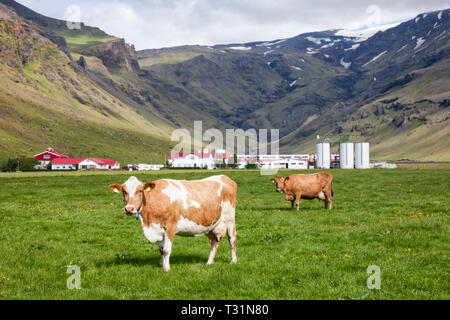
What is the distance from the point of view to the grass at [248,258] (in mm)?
11148

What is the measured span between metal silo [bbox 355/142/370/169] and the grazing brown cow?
15050 cm

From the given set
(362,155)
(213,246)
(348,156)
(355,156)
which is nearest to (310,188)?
(213,246)

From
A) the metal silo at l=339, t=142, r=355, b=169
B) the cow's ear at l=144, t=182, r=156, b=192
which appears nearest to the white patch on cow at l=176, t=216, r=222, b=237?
the cow's ear at l=144, t=182, r=156, b=192

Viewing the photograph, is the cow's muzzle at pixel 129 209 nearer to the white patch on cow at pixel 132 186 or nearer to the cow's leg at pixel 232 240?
the white patch on cow at pixel 132 186

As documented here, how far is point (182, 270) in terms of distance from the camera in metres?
13.1

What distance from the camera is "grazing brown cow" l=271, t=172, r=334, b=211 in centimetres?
2895

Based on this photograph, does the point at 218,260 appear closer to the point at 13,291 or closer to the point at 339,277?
the point at 339,277

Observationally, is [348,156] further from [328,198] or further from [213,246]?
A: [213,246]

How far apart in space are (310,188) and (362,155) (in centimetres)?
15176

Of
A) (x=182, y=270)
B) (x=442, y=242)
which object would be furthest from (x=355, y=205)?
(x=182, y=270)

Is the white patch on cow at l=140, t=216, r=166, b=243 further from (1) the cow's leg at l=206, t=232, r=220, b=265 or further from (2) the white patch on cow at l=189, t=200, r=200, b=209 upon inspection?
(1) the cow's leg at l=206, t=232, r=220, b=265

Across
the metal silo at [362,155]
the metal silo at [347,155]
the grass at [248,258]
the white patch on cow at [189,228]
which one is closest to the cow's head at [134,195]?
the white patch on cow at [189,228]

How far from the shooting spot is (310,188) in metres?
29.0
